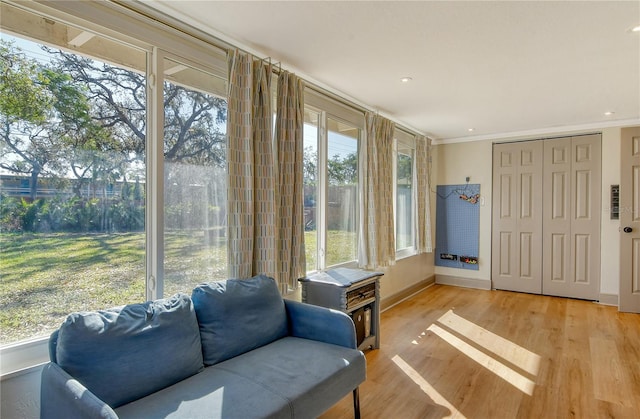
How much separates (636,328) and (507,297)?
1.46 metres

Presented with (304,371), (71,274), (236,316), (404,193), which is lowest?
(304,371)

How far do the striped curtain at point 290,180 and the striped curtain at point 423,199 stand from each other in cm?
285

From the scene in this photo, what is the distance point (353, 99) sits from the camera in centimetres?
376

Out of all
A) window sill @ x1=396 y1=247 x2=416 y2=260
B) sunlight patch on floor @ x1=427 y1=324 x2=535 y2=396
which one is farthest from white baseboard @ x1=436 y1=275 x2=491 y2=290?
sunlight patch on floor @ x1=427 y1=324 x2=535 y2=396

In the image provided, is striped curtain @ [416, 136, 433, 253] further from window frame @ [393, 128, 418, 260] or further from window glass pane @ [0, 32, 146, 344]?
window glass pane @ [0, 32, 146, 344]

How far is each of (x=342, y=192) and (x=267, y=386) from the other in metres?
2.42

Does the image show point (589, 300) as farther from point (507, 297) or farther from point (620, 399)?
point (620, 399)

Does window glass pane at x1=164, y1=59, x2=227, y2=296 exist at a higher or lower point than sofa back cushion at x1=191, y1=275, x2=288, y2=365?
higher

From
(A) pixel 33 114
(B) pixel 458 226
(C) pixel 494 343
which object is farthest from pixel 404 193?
(A) pixel 33 114

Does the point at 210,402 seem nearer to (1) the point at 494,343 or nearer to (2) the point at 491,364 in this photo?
(2) the point at 491,364

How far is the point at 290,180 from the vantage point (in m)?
2.82

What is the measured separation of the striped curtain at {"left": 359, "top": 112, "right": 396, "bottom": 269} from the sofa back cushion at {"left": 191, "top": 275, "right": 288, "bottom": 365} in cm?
181

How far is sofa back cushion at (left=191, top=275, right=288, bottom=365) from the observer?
1.98m

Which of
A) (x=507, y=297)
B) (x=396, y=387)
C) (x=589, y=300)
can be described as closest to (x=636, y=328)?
(x=589, y=300)
